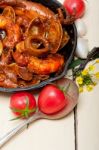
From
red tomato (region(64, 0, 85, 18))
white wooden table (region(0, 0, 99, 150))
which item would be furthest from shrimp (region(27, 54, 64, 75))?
red tomato (region(64, 0, 85, 18))

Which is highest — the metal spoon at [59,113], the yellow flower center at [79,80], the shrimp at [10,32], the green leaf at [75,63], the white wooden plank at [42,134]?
the shrimp at [10,32]

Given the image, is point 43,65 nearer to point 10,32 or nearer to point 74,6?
point 10,32

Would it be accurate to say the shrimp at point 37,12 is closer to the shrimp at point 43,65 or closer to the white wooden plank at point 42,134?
the shrimp at point 43,65

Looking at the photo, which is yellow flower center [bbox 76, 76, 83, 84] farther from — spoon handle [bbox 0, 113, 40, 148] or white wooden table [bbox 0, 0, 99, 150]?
spoon handle [bbox 0, 113, 40, 148]

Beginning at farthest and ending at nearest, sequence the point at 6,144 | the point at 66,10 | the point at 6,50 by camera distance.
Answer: the point at 66,10
the point at 6,50
the point at 6,144

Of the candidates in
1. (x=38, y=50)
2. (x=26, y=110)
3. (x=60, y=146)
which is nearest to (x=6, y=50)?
(x=38, y=50)

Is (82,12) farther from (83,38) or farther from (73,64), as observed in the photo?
(73,64)

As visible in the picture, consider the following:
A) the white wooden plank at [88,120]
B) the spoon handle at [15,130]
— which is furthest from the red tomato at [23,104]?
the white wooden plank at [88,120]
